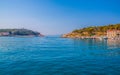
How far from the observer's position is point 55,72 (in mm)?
28875

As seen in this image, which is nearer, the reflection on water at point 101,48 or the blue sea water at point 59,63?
the blue sea water at point 59,63

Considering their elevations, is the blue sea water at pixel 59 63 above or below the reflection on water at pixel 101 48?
below

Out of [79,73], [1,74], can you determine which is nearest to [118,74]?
[79,73]

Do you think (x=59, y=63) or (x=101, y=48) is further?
(x=101, y=48)

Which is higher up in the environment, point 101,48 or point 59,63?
point 101,48

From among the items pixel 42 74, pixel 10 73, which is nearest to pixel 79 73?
pixel 42 74

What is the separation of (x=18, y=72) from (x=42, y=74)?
149 inches

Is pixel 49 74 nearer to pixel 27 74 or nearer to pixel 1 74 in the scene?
pixel 27 74

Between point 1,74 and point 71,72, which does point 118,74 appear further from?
point 1,74

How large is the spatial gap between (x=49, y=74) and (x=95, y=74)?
645 cm

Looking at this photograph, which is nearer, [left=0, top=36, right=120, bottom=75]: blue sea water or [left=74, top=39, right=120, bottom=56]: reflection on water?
[left=0, top=36, right=120, bottom=75]: blue sea water

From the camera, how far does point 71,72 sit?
29.0 metres

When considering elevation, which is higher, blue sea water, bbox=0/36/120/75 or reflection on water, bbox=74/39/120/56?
reflection on water, bbox=74/39/120/56

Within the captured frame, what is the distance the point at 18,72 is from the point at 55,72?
5.43m
